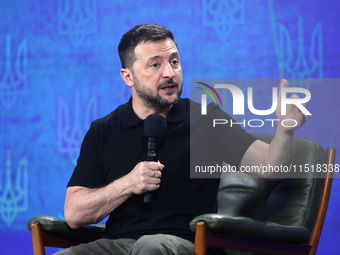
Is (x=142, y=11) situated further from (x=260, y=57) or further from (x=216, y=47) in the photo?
(x=260, y=57)

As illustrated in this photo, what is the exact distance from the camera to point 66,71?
309 cm

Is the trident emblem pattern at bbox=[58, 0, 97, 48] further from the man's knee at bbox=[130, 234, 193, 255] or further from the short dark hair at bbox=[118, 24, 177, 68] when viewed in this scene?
the man's knee at bbox=[130, 234, 193, 255]

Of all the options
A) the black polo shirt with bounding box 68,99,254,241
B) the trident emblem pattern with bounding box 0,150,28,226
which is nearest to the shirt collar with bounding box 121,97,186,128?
the black polo shirt with bounding box 68,99,254,241

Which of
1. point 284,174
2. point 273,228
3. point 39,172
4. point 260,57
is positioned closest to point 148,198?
point 273,228

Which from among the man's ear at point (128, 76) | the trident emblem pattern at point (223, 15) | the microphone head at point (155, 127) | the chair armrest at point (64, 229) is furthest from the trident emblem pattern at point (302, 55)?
the chair armrest at point (64, 229)

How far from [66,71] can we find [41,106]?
9.8 inches

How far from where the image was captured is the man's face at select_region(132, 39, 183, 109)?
6.17ft

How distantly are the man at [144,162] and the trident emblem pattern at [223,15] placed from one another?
0.94 meters

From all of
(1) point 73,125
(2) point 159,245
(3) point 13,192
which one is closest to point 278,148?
(2) point 159,245

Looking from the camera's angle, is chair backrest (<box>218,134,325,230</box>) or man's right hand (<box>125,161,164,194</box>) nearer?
man's right hand (<box>125,161,164,194</box>)

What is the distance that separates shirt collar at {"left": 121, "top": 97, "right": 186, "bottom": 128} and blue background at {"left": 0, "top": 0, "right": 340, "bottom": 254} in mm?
901

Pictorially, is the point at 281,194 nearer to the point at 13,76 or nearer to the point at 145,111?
the point at 145,111

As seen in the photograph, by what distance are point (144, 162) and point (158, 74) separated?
0.36 metres

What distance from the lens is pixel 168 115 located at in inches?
75.4
